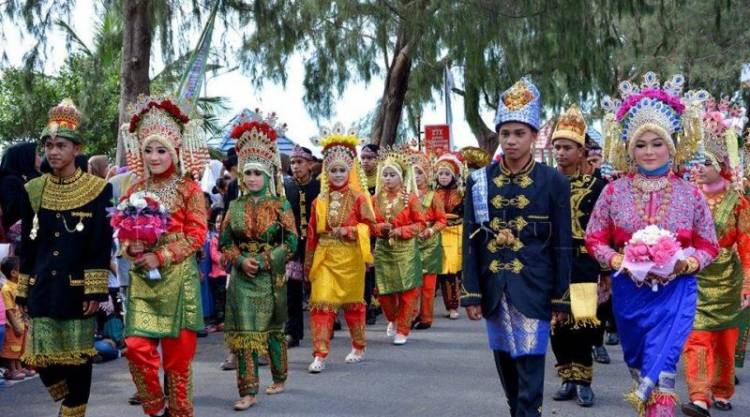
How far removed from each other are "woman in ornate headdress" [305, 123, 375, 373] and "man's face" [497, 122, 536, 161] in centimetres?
410

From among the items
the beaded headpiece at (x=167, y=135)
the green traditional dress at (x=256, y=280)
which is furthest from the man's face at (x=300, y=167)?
the beaded headpiece at (x=167, y=135)

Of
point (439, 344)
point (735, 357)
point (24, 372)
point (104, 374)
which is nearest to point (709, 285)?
point (735, 357)

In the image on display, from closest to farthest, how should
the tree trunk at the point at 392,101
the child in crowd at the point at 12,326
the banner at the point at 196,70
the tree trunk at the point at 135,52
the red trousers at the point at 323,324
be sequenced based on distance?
the child in crowd at the point at 12,326 → the red trousers at the point at 323,324 → the banner at the point at 196,70 → the tree trunk at the point at 135,52 → the tree trunk at the point at 392,101

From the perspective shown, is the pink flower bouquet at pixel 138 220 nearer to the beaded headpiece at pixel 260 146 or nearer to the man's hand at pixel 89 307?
the man's hand at pixel 89 307

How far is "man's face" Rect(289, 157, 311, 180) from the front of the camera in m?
12.2

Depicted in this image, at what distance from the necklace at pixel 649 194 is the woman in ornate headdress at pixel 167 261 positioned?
9.72 feet

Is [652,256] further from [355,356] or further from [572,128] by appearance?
[355,356]

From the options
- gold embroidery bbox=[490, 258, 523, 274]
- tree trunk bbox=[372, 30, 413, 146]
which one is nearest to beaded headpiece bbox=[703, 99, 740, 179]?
gold embroidery bbox=[490, 258, 523, 274]

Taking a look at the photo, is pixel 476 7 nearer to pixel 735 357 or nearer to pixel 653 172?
pixel 735 357

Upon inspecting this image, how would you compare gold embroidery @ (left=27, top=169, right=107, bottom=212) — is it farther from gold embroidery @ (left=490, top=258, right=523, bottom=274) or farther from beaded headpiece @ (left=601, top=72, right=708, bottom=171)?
beaded headpiece @ (left=601, top=72, right=708, bottom=171)

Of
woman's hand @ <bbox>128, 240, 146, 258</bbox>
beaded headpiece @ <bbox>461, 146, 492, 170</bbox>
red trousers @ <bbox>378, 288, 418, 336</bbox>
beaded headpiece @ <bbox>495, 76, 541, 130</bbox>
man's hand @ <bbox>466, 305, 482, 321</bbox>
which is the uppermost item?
beaded headpiece @ <bbox>461, 146, 492, 170</bbox>

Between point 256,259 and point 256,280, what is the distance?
7.3 inches

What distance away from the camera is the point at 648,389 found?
21.0ft

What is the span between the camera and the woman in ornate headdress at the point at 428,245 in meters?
13.7
